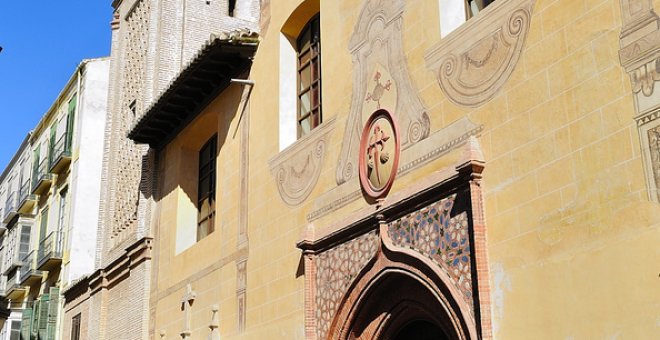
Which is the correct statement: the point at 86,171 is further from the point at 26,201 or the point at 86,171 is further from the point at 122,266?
the point at 122,266

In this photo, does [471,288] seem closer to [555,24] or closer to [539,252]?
[539,252]

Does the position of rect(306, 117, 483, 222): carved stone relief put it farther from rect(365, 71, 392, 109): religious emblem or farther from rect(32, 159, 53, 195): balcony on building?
rect(32, 159, 53, 195): balcony on building

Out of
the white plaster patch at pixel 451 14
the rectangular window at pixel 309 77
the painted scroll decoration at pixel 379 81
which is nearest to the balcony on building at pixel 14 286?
the rectangular window at pixel 309 77

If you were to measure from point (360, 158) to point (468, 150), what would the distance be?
2.06 meters

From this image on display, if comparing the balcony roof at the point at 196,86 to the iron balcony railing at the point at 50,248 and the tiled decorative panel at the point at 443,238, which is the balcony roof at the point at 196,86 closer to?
the tiled decorative panel at the point at 443,238

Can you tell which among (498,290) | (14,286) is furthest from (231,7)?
(498,290)

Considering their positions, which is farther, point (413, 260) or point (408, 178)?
point (408, 178)

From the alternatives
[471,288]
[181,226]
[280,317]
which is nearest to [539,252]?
[471,288]

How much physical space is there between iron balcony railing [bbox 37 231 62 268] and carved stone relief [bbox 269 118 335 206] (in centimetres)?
1279

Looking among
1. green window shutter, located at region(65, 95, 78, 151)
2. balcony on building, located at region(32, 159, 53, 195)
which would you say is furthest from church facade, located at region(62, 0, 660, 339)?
balcony on building, located at region(32, 159, 53, 195)

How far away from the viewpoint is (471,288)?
8062mm

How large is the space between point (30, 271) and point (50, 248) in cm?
162

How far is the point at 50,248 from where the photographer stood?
24.1m

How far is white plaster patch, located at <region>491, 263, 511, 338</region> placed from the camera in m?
7.72
